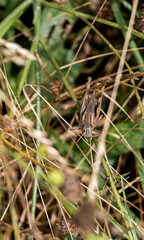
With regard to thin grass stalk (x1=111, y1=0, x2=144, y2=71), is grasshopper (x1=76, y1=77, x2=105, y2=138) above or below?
below

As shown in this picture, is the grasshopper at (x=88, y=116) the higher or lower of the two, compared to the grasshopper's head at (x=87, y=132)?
higher

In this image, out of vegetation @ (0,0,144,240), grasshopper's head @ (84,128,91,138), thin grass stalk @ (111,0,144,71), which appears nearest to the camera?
vegetation @ (0,0,144,240)

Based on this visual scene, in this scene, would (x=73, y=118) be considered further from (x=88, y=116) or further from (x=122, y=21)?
(x=122, y=21)

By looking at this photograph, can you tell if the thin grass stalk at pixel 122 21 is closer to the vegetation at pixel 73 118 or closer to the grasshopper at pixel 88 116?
the vegetation at pixel 73 118

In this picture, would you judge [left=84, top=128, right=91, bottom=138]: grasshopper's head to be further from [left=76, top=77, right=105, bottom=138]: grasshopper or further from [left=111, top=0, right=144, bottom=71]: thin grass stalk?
[left=111, top=0, right=144, bottom=71]: thin grass stalk

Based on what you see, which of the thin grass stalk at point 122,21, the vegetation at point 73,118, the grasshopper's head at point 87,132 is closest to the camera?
the vegetation at point 73,118

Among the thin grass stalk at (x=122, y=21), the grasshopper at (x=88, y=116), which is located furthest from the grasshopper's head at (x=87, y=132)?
the thin grass stalk at (x=122, y=21)

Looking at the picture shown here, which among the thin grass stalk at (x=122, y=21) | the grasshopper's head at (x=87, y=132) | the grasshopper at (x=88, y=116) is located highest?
the thin grass stalk at (x=122, y=21)

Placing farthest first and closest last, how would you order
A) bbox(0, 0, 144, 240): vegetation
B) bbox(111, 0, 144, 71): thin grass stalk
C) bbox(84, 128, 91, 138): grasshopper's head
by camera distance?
1. bbox(111, 0, 144, 71): thin grass stalk
2. bbox(84, 128, 91, 138): grasshopper's head
3. bbox(0, 0, 144, 240): vegetation

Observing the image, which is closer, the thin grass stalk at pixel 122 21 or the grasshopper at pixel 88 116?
the grasshopper at pixel 88 116

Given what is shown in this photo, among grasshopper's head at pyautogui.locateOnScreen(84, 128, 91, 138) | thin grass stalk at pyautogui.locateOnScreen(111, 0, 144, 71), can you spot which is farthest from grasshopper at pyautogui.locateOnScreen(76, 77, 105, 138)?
thin grass stalk at pyautogui.locateOnScreen(111, 0, 144, 71)

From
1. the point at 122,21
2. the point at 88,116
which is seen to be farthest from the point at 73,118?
the point at 122,21
